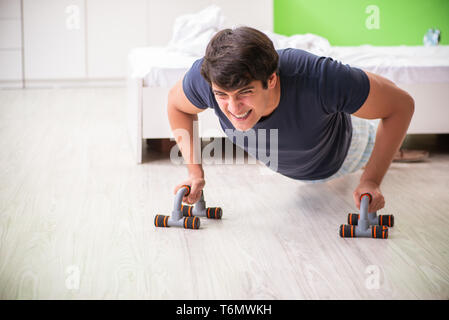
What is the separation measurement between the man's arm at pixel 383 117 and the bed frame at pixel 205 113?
114 cm

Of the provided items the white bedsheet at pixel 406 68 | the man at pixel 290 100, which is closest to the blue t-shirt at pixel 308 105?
the man at pixel 290 100

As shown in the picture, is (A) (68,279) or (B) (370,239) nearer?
(A) (68,279)

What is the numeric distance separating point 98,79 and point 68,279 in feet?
14.8

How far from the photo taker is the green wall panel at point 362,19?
5.79 m

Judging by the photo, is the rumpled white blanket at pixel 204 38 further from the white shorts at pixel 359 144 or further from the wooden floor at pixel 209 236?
the white shorts at pixel 359 144

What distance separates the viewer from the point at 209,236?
1719mm

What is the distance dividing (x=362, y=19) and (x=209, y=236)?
4.73m

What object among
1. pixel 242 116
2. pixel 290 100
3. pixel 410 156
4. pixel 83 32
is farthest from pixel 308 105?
pixel 83 32

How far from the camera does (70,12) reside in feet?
17.5

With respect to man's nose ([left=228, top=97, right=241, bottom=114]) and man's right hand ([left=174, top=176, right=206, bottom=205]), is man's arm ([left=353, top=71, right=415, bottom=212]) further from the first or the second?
man's right hand ([left=174, top=176, right=206, bottom=205])

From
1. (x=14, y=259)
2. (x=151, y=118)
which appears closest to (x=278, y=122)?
(x=14, y=259)

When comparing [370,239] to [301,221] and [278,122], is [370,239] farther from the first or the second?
[278,122]

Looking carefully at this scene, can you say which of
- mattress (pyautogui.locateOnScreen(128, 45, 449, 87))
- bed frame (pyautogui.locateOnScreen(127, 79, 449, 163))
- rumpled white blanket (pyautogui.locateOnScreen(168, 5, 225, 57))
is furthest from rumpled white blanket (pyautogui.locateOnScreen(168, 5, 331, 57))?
bed frame (pyautogui.locateOnScreen(127, 79, 449, 163))

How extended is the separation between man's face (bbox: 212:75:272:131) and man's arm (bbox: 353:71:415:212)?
0.95ft
